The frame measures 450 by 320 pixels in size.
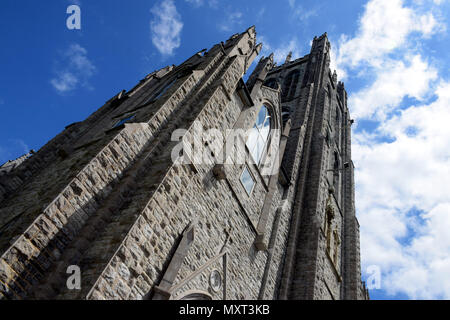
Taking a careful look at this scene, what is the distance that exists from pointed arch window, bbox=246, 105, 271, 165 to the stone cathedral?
0.31ft

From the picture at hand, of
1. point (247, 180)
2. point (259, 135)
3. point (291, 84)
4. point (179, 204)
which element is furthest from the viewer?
point (291, 84)

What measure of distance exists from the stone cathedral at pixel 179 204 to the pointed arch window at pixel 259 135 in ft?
0.31

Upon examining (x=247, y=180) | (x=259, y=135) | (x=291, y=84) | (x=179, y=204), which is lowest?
(x=179, y=204)

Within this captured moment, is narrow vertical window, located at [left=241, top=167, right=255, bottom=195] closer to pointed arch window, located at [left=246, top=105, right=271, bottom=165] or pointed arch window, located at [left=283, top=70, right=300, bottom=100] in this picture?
pointed arch window, located at [left=246, top=105, right=271, bottom=165]

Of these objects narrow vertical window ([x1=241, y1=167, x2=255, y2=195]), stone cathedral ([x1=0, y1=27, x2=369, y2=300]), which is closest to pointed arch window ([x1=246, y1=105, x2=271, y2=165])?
stone cathedral ([x1=0, y1=27, x2=369, y2=300])

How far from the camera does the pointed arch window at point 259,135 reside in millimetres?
13309

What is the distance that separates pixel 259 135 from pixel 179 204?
700cm

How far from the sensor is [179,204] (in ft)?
26.7

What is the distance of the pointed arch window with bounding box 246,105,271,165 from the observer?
43.7ft

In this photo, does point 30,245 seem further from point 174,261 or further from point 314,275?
point 314,275

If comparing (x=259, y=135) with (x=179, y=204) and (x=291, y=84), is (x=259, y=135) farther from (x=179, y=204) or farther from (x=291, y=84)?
(x=291, y=84)

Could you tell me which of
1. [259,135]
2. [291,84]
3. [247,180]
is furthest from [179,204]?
[291,84]
